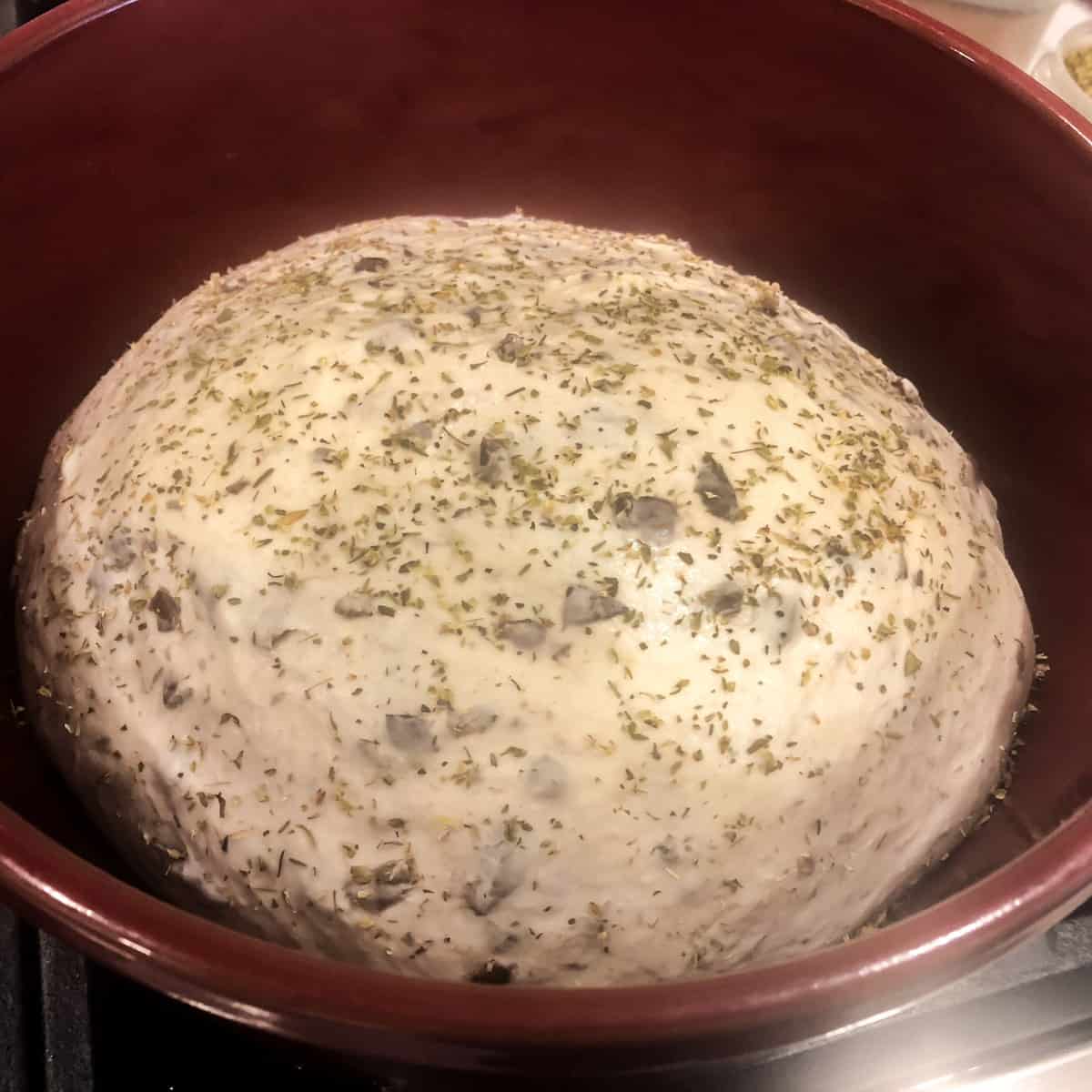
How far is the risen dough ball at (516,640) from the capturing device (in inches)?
25.6

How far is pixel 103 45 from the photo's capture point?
0.89 metres

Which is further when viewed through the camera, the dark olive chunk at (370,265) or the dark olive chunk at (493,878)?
the dark olive chunk at (370,265)

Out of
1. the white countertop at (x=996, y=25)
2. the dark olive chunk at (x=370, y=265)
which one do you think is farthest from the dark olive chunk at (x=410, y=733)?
the white countertop at (x=996, y=25)

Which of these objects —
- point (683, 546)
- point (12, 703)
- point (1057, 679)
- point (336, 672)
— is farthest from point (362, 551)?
point (1057, 679)

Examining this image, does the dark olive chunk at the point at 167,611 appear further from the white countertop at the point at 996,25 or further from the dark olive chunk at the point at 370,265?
the white countertop at the point at 996,25

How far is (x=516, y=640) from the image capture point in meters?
0.67

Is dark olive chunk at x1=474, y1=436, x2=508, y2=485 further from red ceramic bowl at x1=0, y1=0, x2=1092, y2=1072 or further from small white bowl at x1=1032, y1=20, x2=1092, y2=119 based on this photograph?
small white bowl at x1=1032, y1=20, x2=1092, y2=119

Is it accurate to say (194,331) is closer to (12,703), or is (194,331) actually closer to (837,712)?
(12,703)

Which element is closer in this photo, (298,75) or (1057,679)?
(1057,679)

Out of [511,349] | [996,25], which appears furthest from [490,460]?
[996,25]

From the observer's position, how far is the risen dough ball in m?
0.65

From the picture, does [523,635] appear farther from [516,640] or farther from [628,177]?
[628,177]

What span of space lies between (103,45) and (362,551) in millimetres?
513

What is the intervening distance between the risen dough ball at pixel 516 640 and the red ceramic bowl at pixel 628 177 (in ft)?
0.32
